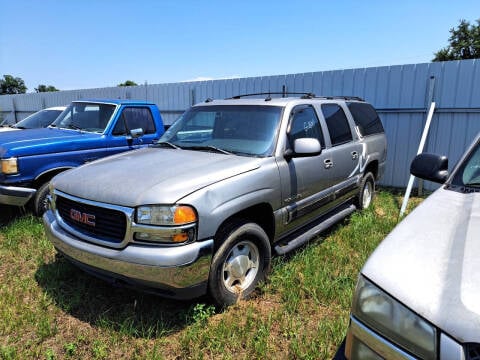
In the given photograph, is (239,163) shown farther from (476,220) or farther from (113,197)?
(476,220)

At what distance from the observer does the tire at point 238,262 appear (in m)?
2.92

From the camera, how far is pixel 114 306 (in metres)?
3.22

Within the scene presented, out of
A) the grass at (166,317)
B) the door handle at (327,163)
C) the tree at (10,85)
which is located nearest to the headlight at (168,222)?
the grass at (166,317)

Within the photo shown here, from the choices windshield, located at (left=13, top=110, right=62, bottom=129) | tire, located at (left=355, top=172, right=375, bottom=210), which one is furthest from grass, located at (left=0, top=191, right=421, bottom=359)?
windshield, located at (left=13, top=110, right=62, bottom=129)

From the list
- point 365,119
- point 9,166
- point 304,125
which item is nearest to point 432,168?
point 304,125

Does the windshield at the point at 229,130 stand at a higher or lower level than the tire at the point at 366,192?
higher

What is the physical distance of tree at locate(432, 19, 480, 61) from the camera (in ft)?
116

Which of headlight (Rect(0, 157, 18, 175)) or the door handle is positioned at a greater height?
the door handle

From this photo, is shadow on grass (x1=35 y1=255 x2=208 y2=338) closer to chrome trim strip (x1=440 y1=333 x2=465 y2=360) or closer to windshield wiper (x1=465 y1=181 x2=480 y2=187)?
chrome trim strip (x1=440 y1=333 x2=465 y2=360)

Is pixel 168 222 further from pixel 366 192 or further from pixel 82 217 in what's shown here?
pixel 366 192

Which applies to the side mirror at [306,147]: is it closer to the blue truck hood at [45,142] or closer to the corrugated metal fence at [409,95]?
the blue truck hood at [45,142]

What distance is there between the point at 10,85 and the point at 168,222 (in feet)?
235

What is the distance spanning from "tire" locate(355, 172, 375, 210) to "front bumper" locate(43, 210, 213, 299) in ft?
11.8

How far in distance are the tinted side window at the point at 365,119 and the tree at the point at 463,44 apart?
35.8 metres
